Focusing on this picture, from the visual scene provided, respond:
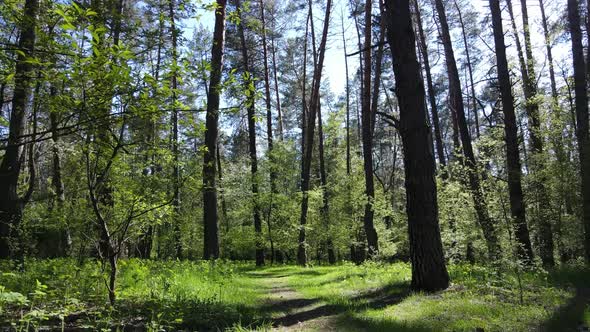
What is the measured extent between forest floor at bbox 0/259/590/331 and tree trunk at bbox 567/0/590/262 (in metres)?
2.65

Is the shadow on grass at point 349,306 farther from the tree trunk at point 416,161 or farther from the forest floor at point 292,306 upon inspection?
the tree trunk at point 416,161

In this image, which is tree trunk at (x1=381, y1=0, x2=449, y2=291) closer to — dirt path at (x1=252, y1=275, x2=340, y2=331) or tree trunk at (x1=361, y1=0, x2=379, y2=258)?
dirt path at (x1=252, y1=275, x2=340, y2=331)

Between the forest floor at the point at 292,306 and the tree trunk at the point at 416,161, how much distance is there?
431 millimetres

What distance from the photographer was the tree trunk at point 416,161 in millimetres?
6113

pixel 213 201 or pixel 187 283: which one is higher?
pixel 213 201

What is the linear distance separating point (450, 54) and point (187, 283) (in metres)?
11.5

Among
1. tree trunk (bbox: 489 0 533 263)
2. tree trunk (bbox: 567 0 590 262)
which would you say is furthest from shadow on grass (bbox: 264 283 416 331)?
tree trunk (bbox: 567 0 590 262)

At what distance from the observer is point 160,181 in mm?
5305

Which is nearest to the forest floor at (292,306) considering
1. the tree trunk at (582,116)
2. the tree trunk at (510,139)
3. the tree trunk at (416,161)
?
the tree trunk at (416,161)

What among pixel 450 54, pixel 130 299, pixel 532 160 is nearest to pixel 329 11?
pixel 450 54

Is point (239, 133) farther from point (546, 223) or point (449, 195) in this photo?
point (546, 223)

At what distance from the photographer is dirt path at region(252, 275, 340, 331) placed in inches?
193

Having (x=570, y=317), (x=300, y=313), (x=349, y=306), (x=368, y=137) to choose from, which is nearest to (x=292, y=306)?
(x=300, y=313)

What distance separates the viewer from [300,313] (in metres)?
5.87
